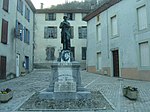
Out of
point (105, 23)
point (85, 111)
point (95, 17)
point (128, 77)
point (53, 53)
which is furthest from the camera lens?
point (53, 53)

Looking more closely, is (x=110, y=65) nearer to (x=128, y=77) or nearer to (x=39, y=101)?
(x=128, y=77)

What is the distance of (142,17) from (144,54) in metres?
2.82

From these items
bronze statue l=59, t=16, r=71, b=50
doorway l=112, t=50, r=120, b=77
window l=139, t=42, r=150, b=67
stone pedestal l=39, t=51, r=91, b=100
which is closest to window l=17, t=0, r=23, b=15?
doorway l=112, t=50, r=120, b=77

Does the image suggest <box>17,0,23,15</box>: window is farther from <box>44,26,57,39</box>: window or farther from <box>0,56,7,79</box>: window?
<box>44,26,57,39</box>: window

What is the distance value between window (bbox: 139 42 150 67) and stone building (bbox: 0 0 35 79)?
1051 cm

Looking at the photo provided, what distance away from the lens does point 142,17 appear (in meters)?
15.4

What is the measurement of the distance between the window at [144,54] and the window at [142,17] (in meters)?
1.35

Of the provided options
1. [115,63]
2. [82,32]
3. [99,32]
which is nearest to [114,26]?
[99,32]

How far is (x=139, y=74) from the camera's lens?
1531cm

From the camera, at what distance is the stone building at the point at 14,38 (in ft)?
51.4

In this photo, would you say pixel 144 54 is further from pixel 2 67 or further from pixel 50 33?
pixel 50 33

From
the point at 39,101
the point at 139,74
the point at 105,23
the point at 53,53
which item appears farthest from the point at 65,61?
A: the point at 53,53

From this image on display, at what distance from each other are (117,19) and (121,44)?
2.36 meters

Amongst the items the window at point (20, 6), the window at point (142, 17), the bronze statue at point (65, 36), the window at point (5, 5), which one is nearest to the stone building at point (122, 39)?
the window at point (142, 17)
